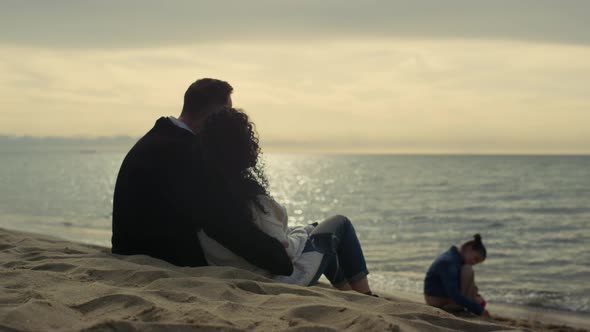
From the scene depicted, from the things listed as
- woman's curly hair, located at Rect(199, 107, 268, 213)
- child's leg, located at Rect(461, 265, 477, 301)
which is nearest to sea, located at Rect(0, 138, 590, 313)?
woman's curly hair, located at Rect(199, 107, 268, 213)

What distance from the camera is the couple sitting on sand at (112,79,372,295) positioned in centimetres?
370

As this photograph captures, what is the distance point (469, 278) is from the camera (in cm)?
742

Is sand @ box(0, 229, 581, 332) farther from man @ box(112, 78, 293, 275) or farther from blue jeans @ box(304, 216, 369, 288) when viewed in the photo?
blue jeans @ box(304, 216, 369, 288)

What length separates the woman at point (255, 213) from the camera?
145 inches

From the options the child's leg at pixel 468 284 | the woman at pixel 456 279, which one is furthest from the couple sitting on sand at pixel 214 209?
the child's leg at pixel 468 284

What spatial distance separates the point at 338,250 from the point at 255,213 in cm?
83

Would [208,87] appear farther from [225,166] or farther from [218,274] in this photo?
[218,274]

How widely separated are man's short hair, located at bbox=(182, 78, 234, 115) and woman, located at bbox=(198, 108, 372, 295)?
0.52 m

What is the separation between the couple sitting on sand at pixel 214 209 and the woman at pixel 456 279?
349 centimetres

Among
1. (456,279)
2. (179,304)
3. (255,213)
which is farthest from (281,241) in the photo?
(456,279)

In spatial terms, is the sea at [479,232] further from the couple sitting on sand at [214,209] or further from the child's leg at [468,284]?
the child's leg at [468,284]

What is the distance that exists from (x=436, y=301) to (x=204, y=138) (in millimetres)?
5107

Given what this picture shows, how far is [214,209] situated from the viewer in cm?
370

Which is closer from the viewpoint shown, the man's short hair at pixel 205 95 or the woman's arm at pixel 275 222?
the woman's arm at pixel 275 222
